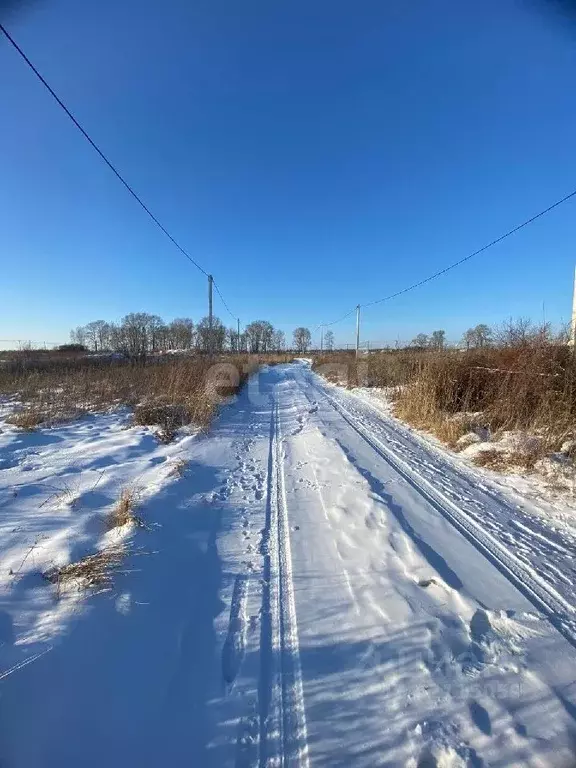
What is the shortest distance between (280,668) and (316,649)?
0.26 meters

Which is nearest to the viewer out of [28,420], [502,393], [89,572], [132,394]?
[89,572]

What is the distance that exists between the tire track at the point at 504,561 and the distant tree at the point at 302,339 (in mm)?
85866

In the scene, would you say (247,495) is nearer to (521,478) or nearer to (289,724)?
(289,724)

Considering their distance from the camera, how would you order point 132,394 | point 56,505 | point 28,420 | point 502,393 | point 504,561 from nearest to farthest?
point 504,561
point 56,505
point 28,420
point 502,393
point 132,394

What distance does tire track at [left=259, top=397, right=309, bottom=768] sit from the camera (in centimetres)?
176

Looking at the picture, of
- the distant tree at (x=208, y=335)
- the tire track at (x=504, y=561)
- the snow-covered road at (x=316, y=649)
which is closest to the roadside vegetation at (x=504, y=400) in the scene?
the tire track at (x=504, y=561)

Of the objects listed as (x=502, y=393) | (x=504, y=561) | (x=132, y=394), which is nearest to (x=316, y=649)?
(x=504, y=561)

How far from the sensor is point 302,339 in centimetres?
9131

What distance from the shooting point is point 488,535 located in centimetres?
376

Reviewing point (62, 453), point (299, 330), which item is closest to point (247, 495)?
point (62, 453)

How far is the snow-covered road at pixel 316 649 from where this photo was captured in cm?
176

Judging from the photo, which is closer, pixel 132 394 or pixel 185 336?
pixel 132 394

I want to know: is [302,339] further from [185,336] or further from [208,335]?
[208,335]

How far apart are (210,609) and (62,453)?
4.69 meters
